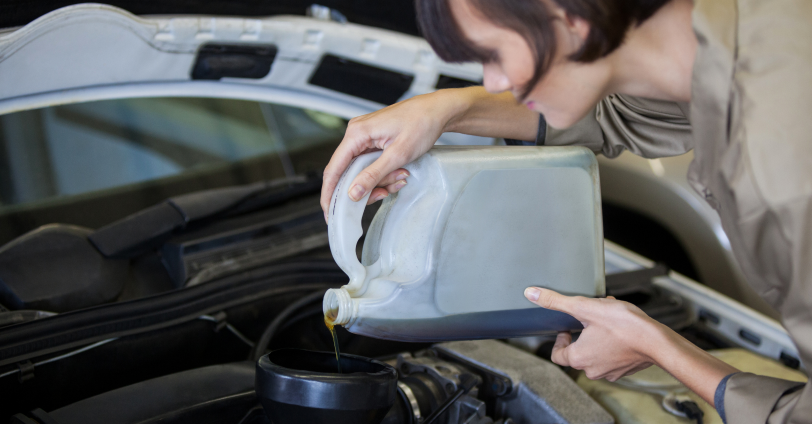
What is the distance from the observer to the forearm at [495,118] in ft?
3.20

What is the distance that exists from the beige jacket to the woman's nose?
0.20m

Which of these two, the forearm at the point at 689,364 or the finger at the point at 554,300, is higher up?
the finger at the point at 554,300

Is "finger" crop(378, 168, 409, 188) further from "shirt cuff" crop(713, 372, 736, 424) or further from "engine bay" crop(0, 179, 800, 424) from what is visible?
"shirt cuff" crop(713, 372, 736, 424)

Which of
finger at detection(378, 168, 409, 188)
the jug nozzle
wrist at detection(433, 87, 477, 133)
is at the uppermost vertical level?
wrist at detection(433, 87, 477, 133)

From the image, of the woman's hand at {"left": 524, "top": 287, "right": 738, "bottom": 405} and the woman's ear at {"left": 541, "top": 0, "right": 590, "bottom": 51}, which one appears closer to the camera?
the woman's ear at {"left": 541, "top": 0, "right": 590, "bottom": 51}

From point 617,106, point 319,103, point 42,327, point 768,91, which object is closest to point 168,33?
point 319,103

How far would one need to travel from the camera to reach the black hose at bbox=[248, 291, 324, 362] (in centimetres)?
106

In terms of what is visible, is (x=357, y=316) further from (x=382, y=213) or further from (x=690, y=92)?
(x=690, y=92)

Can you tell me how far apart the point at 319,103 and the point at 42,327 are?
749 millimetres

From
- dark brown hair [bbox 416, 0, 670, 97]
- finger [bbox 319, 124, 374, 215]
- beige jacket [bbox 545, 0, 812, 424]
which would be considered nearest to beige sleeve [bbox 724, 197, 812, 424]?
beige jacket [bbox 545, 0, 812, 424]

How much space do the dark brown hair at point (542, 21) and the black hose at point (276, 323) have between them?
2.06ft

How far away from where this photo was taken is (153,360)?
1.04 m

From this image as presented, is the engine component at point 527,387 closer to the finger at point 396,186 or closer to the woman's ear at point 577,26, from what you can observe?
the finger at point 396,186

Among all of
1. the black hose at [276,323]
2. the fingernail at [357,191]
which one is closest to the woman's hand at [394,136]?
the fingernail at [357,191]
